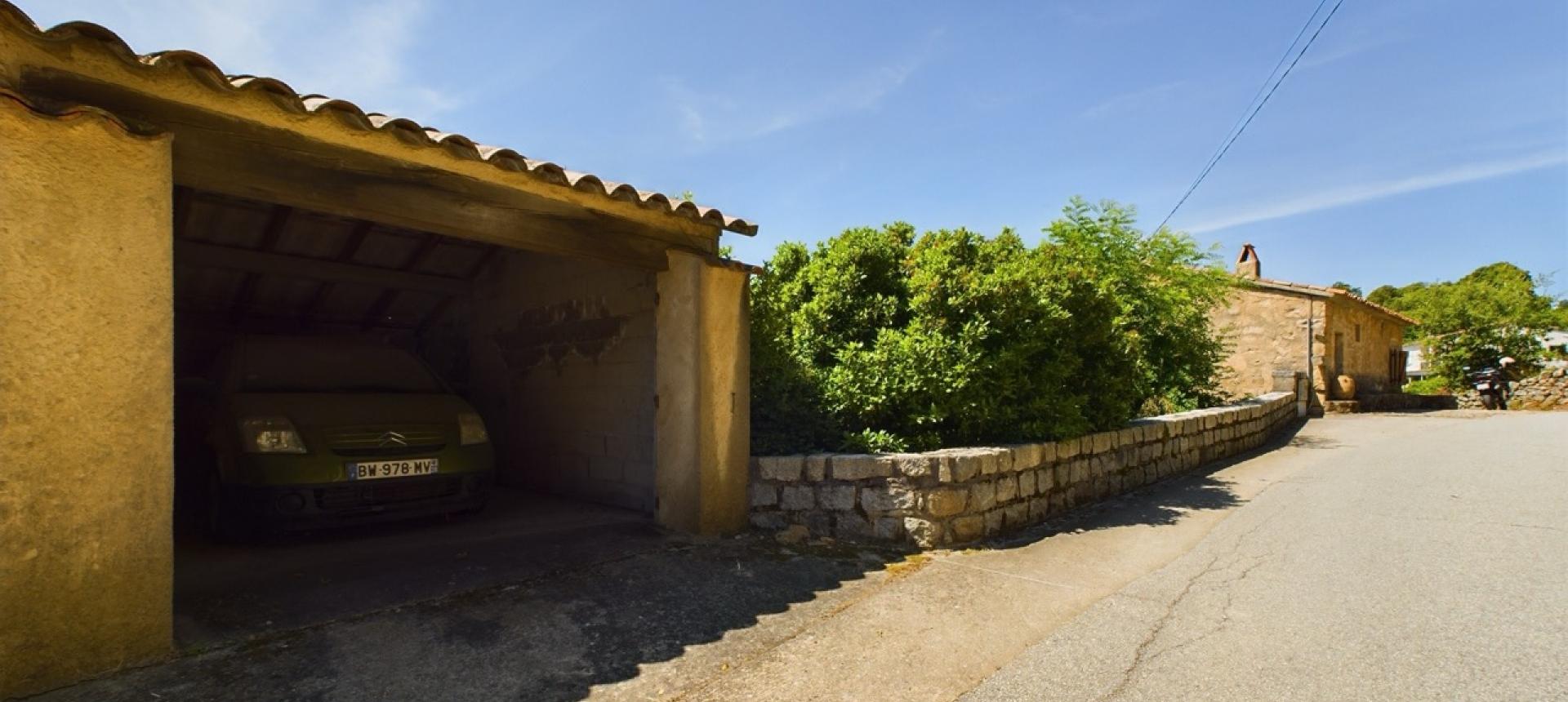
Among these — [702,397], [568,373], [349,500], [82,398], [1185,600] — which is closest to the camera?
[82,398]

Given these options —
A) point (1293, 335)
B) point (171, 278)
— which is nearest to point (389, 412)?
point (171, 278)

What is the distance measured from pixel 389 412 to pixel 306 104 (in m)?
2.42

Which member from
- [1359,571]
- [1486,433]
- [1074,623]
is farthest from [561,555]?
[1486,433]

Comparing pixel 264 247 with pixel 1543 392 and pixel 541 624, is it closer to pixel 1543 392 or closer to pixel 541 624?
pixel 541 624

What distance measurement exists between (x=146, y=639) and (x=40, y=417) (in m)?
0.97

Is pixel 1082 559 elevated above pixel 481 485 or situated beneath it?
situated beneath

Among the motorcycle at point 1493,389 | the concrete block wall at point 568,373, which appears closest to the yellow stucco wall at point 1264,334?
the motorcycle at point 1493,389

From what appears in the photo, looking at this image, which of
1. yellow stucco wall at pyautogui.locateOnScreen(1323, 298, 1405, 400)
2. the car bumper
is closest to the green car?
the car bumper

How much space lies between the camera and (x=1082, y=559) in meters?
4.75

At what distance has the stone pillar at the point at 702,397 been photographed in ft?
16.5

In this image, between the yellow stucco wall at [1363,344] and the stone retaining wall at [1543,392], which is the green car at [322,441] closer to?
the yellow stucco wall at [1363,344]

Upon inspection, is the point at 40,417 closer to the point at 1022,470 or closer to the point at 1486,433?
the point at 1022,470

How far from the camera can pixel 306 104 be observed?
312 centimetres

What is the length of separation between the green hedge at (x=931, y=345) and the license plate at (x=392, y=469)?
2435mm
